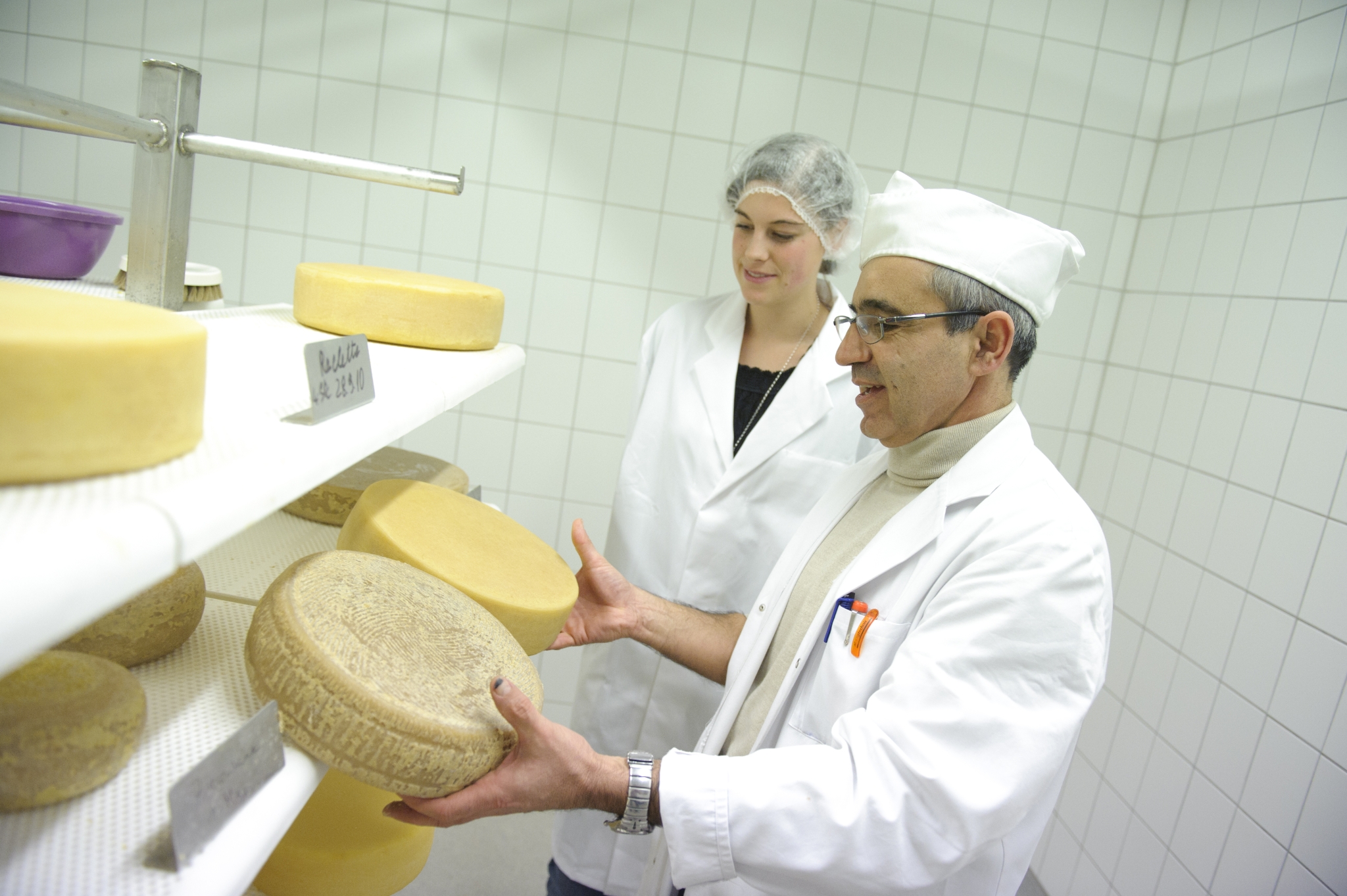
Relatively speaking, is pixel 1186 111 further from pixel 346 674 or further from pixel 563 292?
pixel 346 674

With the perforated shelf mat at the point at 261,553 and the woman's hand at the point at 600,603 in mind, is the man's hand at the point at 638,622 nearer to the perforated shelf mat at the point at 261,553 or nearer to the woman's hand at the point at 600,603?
the woman's hand at the point at 600,603

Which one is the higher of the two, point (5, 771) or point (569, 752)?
point (5, 771)

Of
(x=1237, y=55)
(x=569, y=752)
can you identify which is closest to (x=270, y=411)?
(x=569, y=752)

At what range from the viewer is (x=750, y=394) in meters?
1.91

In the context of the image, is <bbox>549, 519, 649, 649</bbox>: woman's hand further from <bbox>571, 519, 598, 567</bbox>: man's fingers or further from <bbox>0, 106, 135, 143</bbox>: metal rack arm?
<bbox>0, 106, 135, 143</bbox>: metal rack arm

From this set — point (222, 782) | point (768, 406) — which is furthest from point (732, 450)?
point (222, 782)

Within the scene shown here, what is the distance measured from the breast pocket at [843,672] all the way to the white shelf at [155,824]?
0.67m

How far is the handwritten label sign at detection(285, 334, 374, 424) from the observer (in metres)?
0.67

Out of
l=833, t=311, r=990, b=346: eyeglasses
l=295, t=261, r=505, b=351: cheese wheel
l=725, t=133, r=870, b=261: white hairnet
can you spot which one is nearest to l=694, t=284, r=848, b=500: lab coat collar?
l=725, t=133, r=870, b=261: white hairnet

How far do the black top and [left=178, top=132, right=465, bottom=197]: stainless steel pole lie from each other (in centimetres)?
97

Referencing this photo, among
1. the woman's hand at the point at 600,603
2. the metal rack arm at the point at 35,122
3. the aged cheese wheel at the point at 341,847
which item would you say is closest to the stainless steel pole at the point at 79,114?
the metal rack arm at the point at 35,122

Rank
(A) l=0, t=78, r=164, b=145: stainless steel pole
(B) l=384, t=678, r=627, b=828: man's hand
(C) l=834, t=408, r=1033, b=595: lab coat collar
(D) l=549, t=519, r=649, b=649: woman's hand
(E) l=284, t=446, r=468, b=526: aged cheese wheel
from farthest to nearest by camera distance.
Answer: (D) l=549, t=519, r=649, b=649: woman's hand, (E) l=284, t=446, r=468, b=526: aged cheese wheel, (C) l=834, t=408, r=1033, b=595: lab coat collar, (B) l=384, t=678, r=627, b=828: man's hand, (A) l=0, t=78, r=164, b=145: stainless steel pole

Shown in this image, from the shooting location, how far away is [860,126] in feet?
8.59

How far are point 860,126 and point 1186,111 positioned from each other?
3.21 ft
